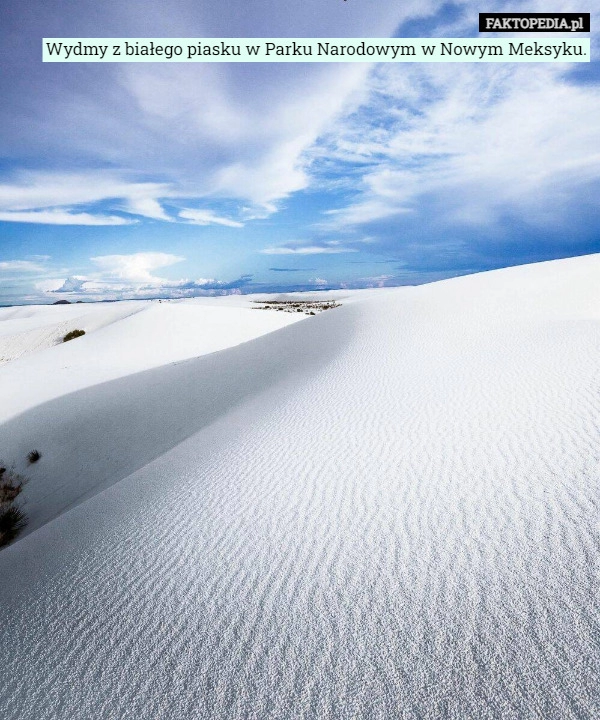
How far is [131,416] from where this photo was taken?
28.5 ft

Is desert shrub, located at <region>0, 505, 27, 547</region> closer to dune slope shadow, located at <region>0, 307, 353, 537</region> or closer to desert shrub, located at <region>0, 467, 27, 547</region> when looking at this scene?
desert shrub, located at <region>0, 467, 27, 547</region>

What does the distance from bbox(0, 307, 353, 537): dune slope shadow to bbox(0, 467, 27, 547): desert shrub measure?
0.14m

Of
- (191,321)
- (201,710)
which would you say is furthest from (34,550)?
(191,321)

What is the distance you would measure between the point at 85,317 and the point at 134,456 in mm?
28448

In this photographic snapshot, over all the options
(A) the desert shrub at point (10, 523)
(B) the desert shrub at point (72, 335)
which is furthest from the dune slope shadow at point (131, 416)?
(B) the desert shrub at point (72, 335)

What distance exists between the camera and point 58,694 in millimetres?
2055

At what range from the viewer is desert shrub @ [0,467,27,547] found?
526 centimetres

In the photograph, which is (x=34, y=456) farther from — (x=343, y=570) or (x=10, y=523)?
(x=343, y=570)

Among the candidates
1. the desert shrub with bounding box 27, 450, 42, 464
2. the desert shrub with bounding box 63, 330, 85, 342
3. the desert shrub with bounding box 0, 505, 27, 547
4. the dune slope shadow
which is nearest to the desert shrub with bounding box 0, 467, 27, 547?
the desert shrub with bounding box 0, 505, 27, 547

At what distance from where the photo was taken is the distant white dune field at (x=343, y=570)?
6.13ft

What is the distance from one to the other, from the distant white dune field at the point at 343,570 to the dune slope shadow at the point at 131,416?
6.76ft

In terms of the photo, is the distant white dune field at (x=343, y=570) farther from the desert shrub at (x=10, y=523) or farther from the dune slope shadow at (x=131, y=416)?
the dune slope shadow at (x=131, y=416)

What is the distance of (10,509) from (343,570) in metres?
5.35

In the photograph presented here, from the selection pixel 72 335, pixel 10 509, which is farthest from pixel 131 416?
pixel 72 335
